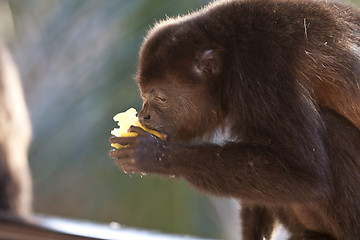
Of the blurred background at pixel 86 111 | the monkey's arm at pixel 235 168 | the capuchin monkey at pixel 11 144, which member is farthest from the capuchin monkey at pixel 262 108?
the blurred background at pixel 86 111

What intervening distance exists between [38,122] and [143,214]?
1.73m

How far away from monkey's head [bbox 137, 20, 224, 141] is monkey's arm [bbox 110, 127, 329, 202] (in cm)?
32

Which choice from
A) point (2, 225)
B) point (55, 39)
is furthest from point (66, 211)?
point (2, 225)

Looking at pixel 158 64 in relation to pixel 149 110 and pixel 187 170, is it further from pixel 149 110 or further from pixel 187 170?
pixel 187 170

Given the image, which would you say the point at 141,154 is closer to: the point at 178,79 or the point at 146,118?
the point at 146,118

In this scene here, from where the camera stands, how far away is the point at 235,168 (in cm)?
253

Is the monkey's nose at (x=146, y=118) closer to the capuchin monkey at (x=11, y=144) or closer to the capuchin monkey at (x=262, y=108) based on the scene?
the capuchin monkey at (x=262, y=108)

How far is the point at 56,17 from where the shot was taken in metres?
7.56

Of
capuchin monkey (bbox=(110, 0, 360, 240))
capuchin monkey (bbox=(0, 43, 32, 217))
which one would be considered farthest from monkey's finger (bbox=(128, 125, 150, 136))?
capuchin monkey (bbox=(0, 43, 32, 217))

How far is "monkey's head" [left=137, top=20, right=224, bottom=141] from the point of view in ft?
9.38

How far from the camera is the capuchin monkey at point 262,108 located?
99.9 inches

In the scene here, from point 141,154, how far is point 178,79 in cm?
52

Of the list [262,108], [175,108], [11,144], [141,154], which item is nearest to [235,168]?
[262,108]

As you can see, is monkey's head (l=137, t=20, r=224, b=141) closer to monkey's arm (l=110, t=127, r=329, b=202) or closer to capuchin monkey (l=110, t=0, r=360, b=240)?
capuchin monkey (l=110, t=0, r=360, b=240)
